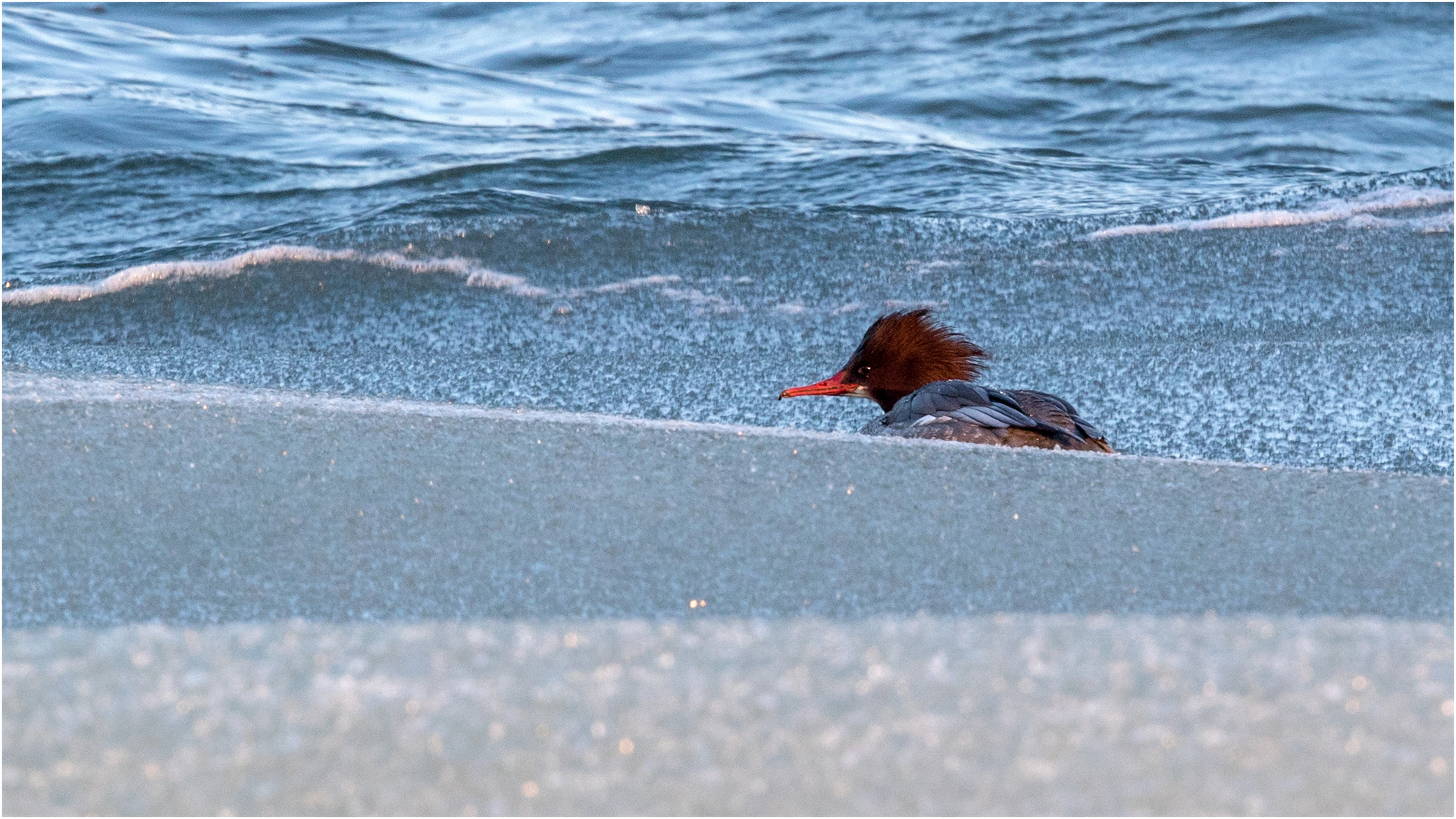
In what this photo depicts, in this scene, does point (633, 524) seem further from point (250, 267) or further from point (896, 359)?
point (250, 267)

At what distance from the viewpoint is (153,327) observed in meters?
5.16

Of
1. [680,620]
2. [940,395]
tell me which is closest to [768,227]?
[940,395]

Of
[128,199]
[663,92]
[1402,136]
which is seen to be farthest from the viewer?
[663,92]

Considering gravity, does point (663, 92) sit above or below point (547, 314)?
above

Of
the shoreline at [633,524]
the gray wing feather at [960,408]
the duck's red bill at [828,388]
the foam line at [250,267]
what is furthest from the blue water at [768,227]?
the shoreline at [633,524]

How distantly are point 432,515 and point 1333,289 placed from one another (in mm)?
3986

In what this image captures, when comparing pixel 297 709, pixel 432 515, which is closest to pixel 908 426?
pixel 432 515

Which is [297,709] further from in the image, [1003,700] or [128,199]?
[128,199]

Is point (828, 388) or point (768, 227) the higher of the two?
point (768, 227)

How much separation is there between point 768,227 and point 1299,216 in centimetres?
220

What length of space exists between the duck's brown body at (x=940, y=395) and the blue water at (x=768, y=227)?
335 millimetres

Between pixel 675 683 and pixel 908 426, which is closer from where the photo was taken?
pixel 675 683

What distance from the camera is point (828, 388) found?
4.20 meters

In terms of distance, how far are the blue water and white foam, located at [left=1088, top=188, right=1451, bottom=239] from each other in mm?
19
